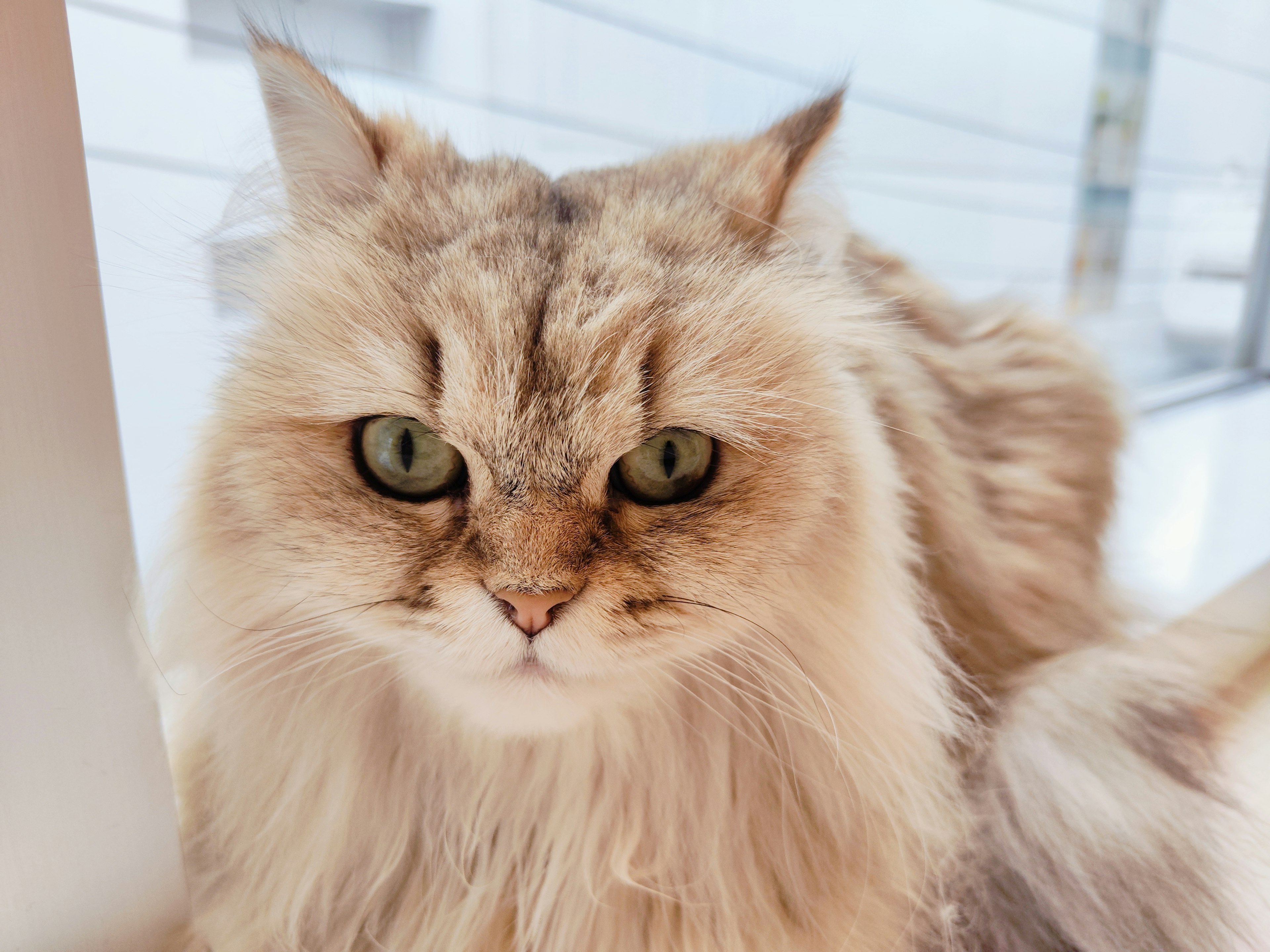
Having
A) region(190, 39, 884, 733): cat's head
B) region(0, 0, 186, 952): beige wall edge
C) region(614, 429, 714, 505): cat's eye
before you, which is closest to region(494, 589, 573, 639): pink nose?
region(190, 39, 884, 733): cat's head

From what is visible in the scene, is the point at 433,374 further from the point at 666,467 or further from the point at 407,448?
the point at 666,467

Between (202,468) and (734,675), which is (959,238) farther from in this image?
(202,468)

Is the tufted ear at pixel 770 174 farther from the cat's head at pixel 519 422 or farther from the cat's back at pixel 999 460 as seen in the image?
the cat's back at pixel 999 460

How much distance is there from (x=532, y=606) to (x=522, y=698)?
9 centimetres

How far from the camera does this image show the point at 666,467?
65 cm

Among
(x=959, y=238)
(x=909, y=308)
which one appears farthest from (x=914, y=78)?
(x=909, y=308)

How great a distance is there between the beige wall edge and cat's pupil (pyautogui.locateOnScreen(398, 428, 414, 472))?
21 centimetres

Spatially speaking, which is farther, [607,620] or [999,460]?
[999,460]

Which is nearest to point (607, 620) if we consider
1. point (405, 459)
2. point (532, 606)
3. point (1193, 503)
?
point (532, 606)

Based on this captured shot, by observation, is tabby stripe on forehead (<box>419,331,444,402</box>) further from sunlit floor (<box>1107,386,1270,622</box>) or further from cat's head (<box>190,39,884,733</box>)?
sunlit floor (<box>1107,386,1270,622</box>)

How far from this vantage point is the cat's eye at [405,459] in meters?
0.64

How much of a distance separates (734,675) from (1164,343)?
1.99 m

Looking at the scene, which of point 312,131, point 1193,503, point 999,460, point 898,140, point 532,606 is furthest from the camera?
point 1193,503

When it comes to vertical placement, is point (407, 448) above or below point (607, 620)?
above
